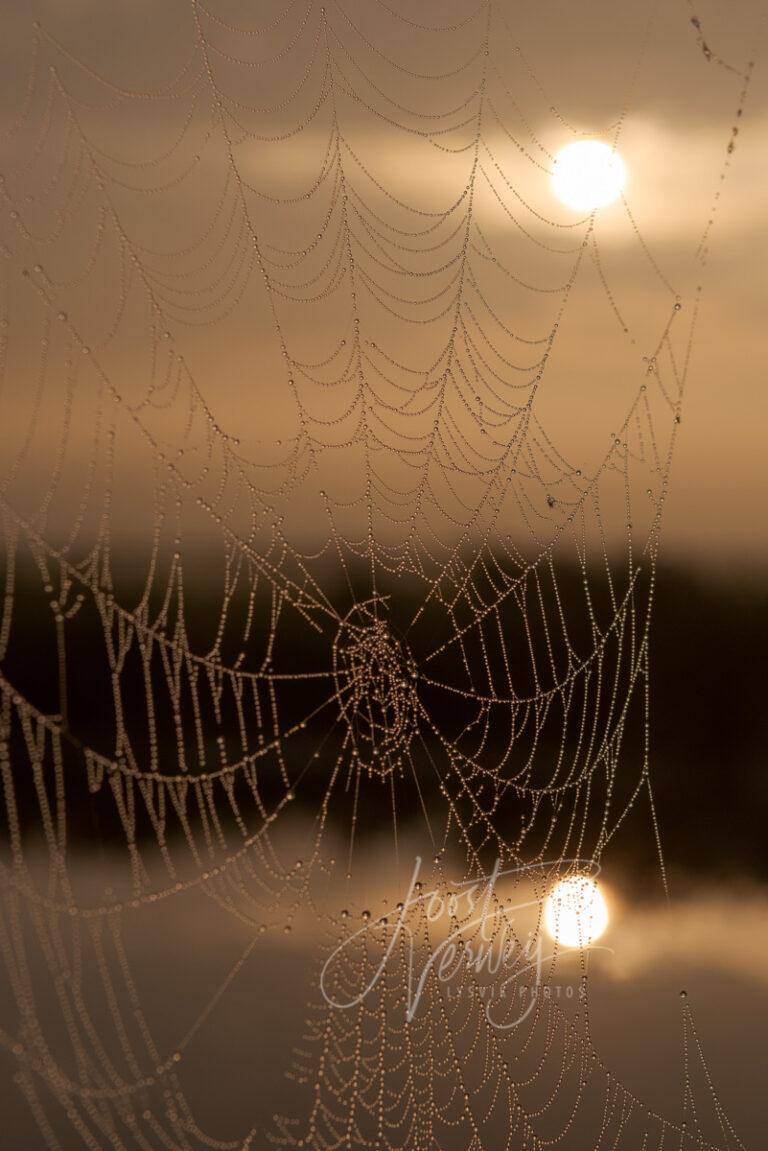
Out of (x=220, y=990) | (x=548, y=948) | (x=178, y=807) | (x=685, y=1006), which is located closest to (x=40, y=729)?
(x=178, y=807)

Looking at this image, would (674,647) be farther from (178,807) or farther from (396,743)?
(178,807)

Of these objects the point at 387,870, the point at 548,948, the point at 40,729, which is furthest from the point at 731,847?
the point at 40,729

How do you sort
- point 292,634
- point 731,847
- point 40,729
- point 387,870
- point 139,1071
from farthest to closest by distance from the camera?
point 731,847 < point 387,870 < point 292,634 < point 139,1071 < point 40,729

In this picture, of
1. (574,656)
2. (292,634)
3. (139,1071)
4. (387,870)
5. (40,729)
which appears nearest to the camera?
(40,729)

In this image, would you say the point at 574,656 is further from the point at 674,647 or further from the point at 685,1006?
the point at 674,647

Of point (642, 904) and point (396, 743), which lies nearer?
point (396, 743)

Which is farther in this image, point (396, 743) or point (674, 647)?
point (674, 647)

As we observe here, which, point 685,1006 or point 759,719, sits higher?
point 759,719

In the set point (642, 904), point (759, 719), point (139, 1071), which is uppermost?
point (759, 719)

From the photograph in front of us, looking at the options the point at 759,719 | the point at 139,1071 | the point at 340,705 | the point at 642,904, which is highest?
the point at 759,719
